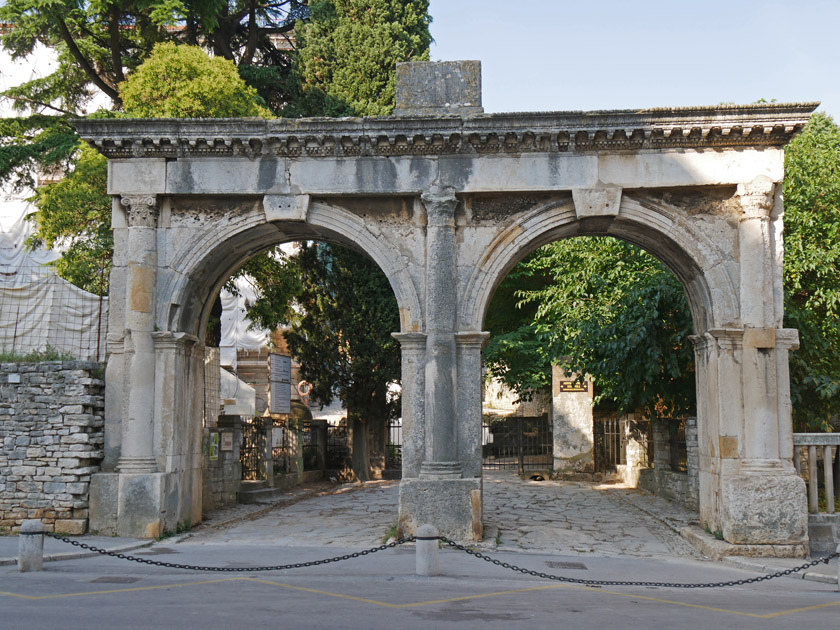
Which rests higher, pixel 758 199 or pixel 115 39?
pixel 115 39

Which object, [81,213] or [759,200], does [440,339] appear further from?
[81,213]

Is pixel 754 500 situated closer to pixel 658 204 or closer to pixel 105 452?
pixel 658 204

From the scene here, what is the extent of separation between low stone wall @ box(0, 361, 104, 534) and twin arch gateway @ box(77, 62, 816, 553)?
30 cm

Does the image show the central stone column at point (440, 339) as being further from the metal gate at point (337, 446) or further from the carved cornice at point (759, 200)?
the metal gate at point (337, 446)

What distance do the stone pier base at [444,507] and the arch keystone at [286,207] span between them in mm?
4322

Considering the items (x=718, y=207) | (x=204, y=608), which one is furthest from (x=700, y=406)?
(x=204, y=608)

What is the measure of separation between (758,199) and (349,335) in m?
11.7

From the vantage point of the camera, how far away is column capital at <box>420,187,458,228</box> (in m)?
11.8

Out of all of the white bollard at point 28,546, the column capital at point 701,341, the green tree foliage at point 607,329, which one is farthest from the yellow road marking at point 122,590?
the green tree foliage at point 607,329

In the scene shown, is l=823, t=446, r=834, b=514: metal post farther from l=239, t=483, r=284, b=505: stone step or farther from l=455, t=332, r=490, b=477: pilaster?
l=239, t=483, r=284, b=505: stone step

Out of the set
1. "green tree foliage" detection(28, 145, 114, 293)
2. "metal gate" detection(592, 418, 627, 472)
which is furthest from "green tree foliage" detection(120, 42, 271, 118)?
"metal gate" detection(592, 418, 627, 472)

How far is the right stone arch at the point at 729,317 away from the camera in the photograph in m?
10.9

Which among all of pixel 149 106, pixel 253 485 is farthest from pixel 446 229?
pixel 253 485

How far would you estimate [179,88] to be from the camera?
52.2ft
